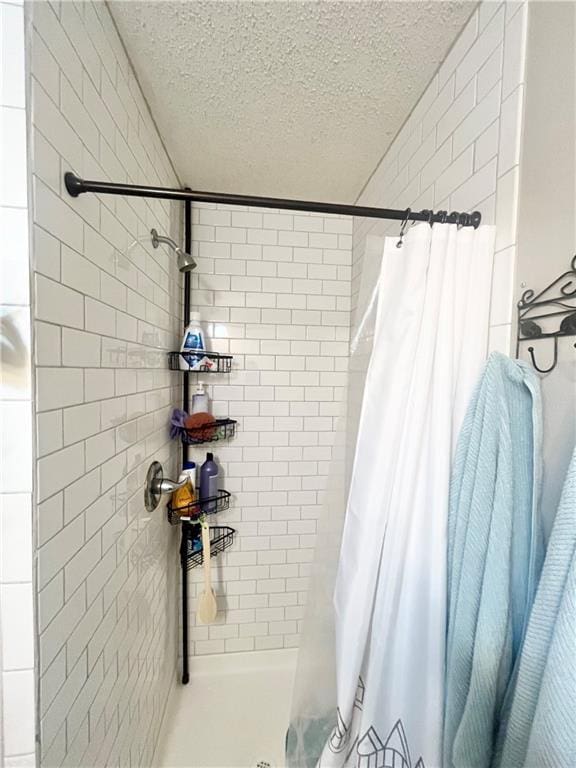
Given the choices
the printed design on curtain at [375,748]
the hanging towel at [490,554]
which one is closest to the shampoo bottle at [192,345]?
the hanging towel at [490,554]

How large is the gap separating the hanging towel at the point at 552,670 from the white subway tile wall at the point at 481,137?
0.41 meters

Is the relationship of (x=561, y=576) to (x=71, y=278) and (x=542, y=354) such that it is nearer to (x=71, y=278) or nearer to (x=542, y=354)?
(x=542, y=354)

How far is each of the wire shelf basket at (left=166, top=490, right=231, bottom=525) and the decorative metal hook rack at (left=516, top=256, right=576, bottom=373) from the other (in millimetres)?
1345

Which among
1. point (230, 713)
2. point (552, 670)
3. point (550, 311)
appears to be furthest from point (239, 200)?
point (230, 713)

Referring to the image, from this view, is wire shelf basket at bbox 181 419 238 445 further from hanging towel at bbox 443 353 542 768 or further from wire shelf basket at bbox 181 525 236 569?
hanging towel at bbox 443 353 542 768

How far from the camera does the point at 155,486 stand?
1.18 meters

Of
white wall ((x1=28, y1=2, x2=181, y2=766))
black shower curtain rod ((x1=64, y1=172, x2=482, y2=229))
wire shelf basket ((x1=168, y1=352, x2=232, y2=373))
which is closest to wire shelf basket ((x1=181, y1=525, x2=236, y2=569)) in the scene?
white wall ((x1=28, y1=2, x2=181, y2=766))

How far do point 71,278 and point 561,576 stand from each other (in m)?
0.99

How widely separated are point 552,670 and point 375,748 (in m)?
0.52

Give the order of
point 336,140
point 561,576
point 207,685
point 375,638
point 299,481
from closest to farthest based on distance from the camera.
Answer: point 561,576
point 375,638
point 336,140
point 207,685
point 299,481

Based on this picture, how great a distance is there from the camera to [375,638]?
0.71m

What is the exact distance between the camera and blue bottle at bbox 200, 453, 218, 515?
1533 mm

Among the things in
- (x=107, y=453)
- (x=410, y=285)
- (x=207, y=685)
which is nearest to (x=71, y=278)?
(x=107, y=453)

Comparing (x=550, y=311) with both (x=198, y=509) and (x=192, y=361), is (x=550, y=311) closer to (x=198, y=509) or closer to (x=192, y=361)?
(x=192, y=361)
